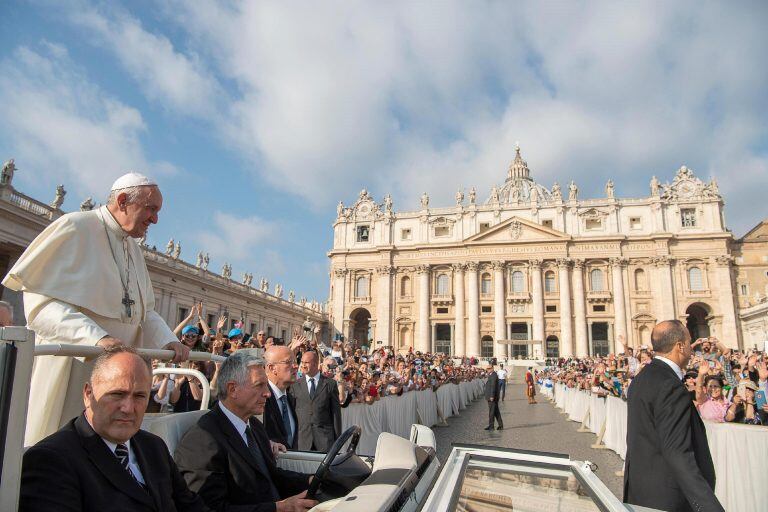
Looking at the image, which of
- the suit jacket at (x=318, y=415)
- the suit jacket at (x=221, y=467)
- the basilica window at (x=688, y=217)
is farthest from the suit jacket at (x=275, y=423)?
the basilica window at (x=688, y=217)

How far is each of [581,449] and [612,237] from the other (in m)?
41.4

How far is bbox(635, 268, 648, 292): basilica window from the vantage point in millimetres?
46438

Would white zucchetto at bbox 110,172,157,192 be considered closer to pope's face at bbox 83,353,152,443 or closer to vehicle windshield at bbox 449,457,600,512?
pope's face at bbox 83,353,152,443

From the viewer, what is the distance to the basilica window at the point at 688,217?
47062mm

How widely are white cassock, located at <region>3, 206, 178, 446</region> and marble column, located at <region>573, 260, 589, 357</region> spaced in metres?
47.1

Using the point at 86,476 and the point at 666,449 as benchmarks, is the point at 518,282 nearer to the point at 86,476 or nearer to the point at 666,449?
the point at 666,449

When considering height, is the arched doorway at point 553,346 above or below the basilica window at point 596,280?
→ below

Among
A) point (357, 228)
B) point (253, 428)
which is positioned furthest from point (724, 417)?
point (357, 228)

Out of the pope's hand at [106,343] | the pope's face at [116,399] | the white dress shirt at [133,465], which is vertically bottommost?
the white dress shirt at [133,465]

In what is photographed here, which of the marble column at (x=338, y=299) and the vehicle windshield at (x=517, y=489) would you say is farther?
the marble column at (x=338, y=299)

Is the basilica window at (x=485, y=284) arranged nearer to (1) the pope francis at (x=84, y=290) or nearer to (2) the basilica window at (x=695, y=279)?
(2) the basilica window at (x=695, y=279)

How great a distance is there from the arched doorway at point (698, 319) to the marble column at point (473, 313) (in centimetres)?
1972

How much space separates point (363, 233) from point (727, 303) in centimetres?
3630

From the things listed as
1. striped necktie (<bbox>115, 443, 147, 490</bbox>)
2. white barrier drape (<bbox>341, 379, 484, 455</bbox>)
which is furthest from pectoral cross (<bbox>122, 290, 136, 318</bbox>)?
white barrier drape (<bbox>341, 379, 484, 455</bbox>)
